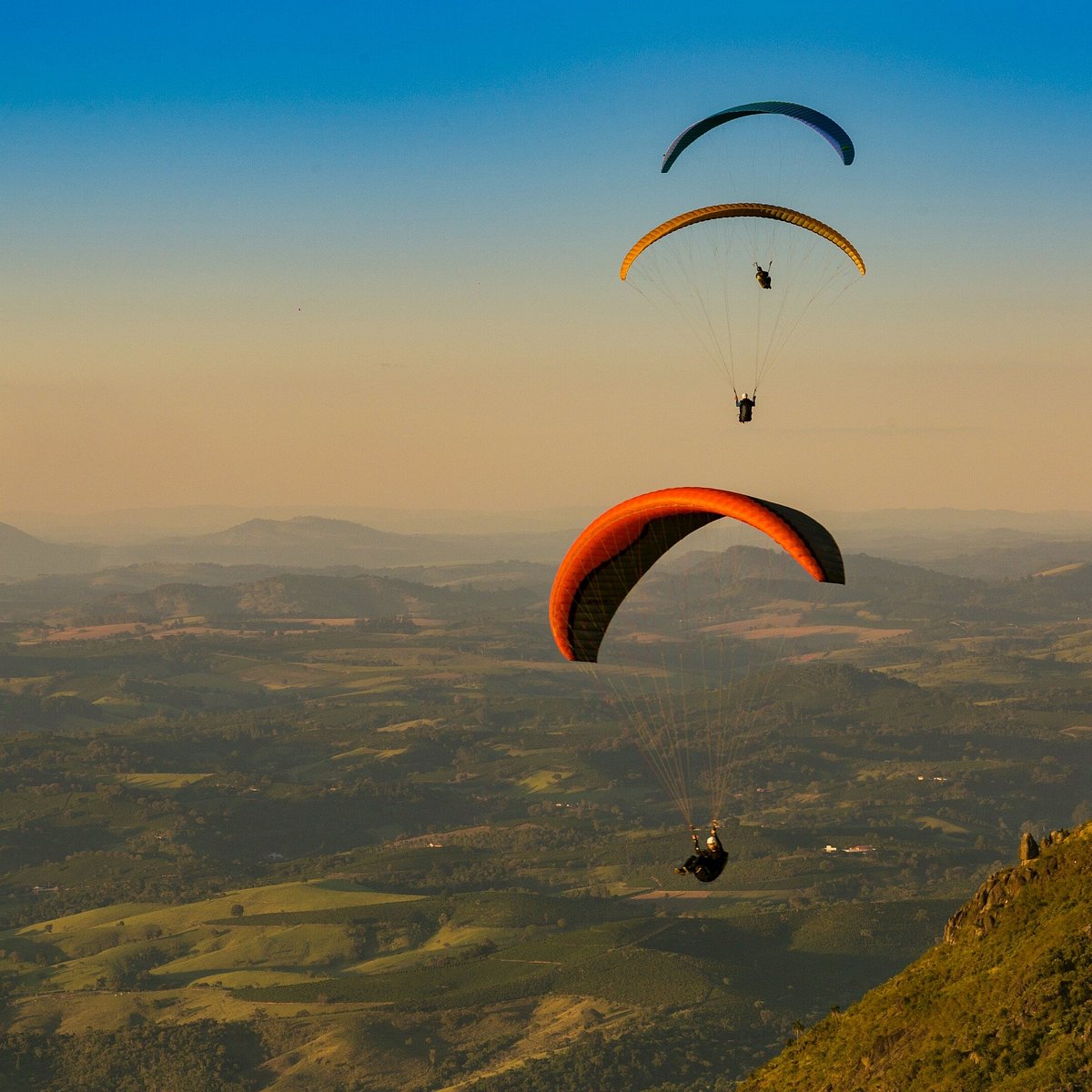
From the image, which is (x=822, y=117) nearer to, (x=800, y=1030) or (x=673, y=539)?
(x=673, y=539)

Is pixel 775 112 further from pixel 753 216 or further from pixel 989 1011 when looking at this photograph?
pixel 989 1011

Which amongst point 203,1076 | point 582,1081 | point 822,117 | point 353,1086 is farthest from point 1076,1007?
point 203,1076

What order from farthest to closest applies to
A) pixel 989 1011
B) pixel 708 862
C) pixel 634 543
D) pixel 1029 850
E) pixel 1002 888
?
pixel 1029 850 → pixel 1002 888 → pixel 989 1011 → pixel 634 543 → pixel 708 862

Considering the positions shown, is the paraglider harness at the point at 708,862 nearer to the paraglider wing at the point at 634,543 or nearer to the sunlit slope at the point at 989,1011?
the paraglider wing at the point at 634,543

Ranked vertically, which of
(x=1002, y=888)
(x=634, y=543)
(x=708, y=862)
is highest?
(x=634, y=543)

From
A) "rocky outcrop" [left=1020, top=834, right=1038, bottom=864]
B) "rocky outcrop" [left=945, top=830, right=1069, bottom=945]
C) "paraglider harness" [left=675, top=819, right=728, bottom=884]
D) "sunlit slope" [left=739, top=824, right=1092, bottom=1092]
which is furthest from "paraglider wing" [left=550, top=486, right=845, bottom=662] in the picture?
"rocky outcrop" [left=1020, top=834, right=1038, bottom=864]

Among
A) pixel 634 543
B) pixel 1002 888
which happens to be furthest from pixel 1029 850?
pixel 634 543

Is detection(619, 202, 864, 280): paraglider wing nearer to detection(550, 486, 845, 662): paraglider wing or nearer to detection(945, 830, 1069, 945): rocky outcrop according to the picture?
detection(550, 486, 845, 662): paraglider wing

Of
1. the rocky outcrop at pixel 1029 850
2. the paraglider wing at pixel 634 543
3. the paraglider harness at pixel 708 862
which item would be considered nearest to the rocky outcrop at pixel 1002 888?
the rocky outcrop at pixel 1029 850
